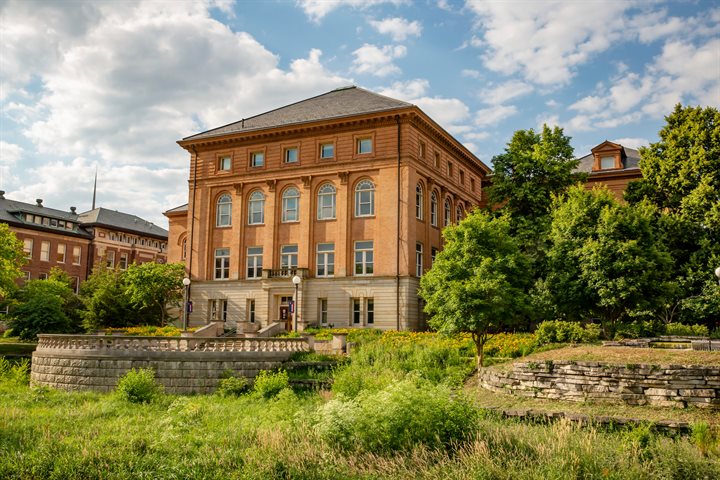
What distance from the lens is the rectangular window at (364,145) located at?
139 ft

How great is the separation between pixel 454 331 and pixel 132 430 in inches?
525

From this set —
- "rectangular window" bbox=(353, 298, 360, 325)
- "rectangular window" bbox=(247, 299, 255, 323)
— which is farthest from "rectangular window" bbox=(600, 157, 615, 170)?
"rectangular window" bbox=(247, 299, 255, 323)

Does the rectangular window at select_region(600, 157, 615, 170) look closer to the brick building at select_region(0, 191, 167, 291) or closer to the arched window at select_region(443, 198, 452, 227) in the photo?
the arched window at select_region(443, 198, 452, 227)

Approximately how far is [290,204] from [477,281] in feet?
73.5

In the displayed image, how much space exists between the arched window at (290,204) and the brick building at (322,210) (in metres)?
0.10

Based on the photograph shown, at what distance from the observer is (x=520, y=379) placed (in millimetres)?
19734

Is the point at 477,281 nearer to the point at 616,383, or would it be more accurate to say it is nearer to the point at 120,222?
the point at 616,383

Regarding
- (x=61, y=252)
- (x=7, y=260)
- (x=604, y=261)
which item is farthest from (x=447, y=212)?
(x=61, y=252)

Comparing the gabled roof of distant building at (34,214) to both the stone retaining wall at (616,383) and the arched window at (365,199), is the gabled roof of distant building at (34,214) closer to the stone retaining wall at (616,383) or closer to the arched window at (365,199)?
the arched window at (365,199)

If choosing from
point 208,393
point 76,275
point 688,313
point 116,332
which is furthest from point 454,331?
point 76,275

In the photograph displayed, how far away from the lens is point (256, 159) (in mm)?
46500

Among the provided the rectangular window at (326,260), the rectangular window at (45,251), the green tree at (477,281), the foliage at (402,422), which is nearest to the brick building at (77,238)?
the rectangular window at (45,251)

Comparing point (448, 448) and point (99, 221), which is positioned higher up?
point (99, 221)

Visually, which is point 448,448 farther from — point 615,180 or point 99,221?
point 99,221
